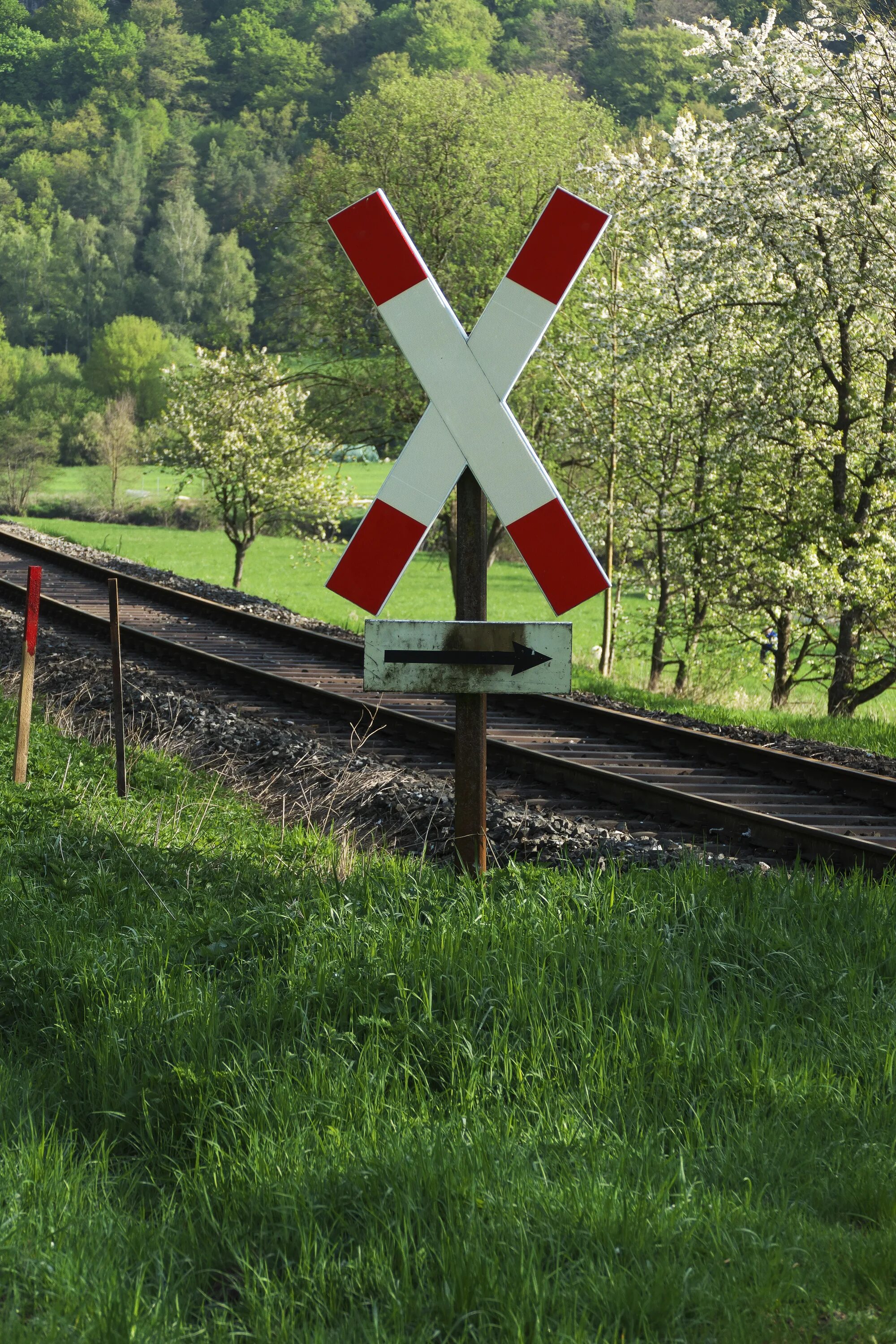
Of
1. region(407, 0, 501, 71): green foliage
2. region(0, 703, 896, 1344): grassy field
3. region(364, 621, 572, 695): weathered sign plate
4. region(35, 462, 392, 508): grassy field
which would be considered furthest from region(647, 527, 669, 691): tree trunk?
region(407, 0, 501, 71): green foliage

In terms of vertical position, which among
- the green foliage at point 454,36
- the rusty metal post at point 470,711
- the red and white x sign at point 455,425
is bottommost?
the rusty metal post at point 470,711

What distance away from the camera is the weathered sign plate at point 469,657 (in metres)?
4.11

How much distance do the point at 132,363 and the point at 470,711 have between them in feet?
294

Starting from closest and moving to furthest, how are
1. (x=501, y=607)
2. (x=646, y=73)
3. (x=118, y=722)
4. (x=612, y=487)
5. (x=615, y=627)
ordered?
A: 1. (x=118, y=722)
2. (x=615, y=627)
3. (x=612, y=487)
4. (x=501, y=607)
5. (x=646, y=73)

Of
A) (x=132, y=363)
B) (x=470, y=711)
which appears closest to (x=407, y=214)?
(x=470, y=711)

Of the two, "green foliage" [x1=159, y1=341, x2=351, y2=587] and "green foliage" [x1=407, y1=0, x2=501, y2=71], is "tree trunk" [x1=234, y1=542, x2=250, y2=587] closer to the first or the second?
"green foliage" [x1=159, y1=341, x2=351, y2=587]

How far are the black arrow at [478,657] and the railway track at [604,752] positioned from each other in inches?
95.5

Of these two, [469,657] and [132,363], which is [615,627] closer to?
[469,657]

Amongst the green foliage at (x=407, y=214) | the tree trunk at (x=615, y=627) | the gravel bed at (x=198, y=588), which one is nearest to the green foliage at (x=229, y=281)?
the green foliage at (x=407, y=214)

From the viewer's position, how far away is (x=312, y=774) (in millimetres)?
7883

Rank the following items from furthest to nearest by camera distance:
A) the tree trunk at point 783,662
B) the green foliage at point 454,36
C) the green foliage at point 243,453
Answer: the green foliage at point 454,36
the green foliage at point 243,453
the tree trunk at point 783,662

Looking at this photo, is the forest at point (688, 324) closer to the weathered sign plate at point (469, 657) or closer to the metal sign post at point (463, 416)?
the weathered sign plate at point (469, 657)

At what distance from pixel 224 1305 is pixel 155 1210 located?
50 cm

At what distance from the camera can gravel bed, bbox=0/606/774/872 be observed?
6.31 metres
